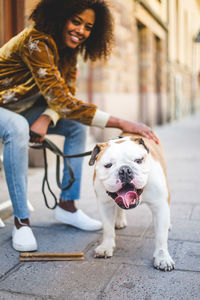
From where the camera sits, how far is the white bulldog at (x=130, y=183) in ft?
7.46

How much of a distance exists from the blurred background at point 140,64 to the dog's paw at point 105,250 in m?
2.04

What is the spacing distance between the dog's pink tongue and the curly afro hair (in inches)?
55.1

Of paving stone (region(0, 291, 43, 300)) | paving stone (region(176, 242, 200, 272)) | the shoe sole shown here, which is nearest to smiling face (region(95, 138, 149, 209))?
paving stone (region(176, 242, 200, 272))

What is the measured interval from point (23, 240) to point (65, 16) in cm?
162

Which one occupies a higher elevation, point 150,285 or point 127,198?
point 127,198

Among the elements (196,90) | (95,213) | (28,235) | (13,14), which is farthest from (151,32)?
(196,90)

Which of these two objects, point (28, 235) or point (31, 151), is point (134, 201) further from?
point (31, 151)

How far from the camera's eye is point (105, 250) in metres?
2.69

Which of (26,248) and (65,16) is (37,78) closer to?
(65,16)

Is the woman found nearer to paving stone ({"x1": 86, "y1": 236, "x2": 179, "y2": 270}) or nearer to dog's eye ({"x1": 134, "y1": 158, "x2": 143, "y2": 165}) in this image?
paving stone ({"x1": 86, "y1": 236, "x2": 179, "y2": 270})

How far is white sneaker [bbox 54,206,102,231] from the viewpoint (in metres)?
3.24

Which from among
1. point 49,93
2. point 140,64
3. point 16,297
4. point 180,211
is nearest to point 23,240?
point 16,297

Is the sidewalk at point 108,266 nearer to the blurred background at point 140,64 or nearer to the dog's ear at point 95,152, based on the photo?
the dog's ear at point 95,152

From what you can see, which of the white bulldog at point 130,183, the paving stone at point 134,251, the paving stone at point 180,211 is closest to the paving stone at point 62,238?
the paving stone at point 134,251
